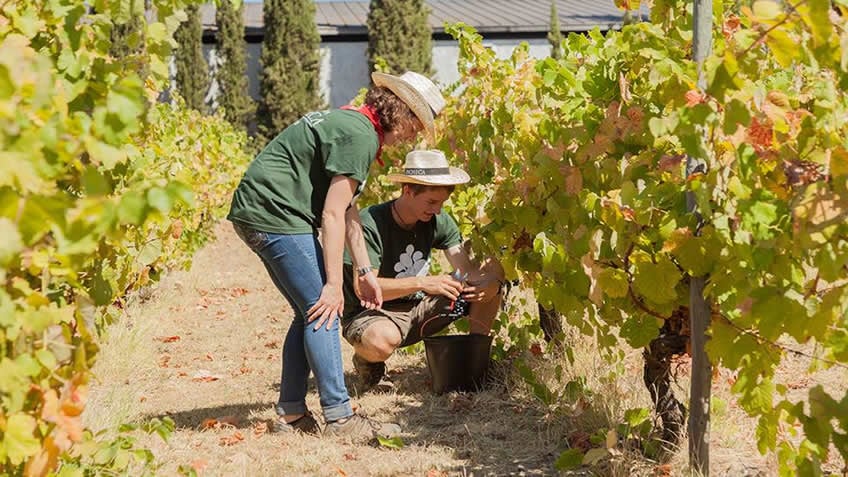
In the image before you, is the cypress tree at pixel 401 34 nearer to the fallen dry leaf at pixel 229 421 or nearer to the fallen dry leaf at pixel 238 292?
the fallen dry leaf at pixel 238 292

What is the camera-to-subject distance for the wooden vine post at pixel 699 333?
97.3 inches

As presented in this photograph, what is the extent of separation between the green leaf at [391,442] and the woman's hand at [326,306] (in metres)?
0.49

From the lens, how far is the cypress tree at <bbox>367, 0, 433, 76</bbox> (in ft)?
66.4

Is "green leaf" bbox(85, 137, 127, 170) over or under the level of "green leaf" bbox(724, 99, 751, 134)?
under

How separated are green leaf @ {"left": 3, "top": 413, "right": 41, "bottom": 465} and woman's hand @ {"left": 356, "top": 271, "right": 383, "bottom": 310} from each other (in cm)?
204

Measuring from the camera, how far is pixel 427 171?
13.0ft

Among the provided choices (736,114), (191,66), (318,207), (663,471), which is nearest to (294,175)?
(318,207)

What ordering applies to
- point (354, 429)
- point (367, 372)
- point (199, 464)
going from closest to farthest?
point (199, 464)
point (354, 429)
point (367, 372)

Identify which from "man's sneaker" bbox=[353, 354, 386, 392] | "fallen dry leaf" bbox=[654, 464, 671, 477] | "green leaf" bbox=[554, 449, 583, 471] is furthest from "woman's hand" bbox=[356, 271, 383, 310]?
"fallen dry leaf" bbox=[654, 464, 671, 477]

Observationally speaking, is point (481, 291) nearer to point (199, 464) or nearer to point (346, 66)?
point (199, 464)

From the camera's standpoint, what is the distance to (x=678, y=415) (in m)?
2.99

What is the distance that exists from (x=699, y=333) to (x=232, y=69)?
18689 millimetres

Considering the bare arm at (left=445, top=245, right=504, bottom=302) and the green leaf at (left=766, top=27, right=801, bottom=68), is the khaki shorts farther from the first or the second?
the green leaf at (left=766, top=27, right=801, bottom=68)

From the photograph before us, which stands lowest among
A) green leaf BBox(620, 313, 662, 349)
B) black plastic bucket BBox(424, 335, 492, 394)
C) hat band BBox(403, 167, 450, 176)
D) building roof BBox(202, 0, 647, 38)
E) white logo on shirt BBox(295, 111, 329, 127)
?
black plastic bucket BBox(424, 335, 492, 394)
